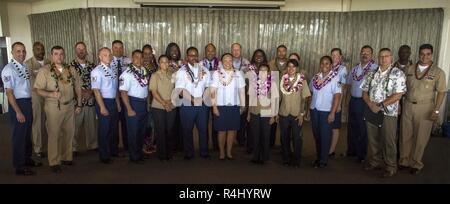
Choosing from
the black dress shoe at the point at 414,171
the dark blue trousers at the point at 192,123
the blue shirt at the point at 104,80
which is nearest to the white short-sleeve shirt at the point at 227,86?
the dark blue trousers at the point at 192,123

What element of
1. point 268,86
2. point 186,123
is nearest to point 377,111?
point 268,86

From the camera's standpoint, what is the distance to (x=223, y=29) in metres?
6.94

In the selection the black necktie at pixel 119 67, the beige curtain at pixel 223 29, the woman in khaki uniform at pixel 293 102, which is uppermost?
the beige curtain at pixel 223 29

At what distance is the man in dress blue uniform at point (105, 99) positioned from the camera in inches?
158

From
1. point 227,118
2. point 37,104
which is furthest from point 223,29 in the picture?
point 37,104

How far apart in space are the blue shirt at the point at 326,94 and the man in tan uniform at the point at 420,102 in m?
0.85

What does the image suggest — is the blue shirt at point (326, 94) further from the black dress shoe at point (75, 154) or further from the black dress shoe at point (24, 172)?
the black dress shoe at point (24, 172)

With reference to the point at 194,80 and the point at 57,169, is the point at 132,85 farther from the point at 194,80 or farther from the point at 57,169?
the point at 57,169

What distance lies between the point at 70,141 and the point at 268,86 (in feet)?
8.34

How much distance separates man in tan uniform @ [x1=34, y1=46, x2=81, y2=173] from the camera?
12.0ft

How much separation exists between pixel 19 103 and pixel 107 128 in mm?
1009

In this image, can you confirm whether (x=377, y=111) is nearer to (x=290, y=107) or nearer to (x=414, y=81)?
(x=414, y=81)

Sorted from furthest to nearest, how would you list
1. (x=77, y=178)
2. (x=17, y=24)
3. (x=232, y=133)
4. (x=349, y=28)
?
(x=17, y=24)
(x=349, y=28)
(x=232, y=133)
(x=77, y=178)

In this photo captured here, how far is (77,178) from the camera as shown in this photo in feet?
12.3
